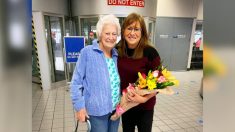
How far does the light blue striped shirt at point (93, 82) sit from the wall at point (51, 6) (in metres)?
4.36

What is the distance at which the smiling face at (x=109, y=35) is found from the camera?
1.55 meters

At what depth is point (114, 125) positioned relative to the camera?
181 cm

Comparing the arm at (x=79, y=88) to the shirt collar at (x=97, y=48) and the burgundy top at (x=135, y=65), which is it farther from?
the burgundy top at (x=135, y=65)

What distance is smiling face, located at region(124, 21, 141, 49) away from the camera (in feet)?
5.46

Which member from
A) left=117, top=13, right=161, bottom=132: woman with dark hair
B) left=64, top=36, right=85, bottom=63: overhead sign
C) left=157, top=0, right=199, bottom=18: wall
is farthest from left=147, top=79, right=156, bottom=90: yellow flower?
left=157, top=0, right=199, bottom=18: wall

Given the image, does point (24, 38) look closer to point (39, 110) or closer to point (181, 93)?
point (39, 110)

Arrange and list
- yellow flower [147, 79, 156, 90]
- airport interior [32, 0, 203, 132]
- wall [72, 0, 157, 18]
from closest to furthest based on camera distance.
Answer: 1. yellow flower [147, 79, 156, 90]
2. airport interior [32, 0, 203, 132]
3. wall [72, 0, 157, 18]

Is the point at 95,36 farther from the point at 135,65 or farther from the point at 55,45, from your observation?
the point at 135,65

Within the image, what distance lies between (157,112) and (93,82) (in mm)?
2923

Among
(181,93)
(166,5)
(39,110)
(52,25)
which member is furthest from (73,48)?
(166,5)

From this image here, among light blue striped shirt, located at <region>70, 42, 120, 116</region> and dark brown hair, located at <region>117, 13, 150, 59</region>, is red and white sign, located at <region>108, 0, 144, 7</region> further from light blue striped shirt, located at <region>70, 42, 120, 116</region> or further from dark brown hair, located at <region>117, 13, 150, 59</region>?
light blue striped shirt, located at <region>70, 42, 120, 116</region>

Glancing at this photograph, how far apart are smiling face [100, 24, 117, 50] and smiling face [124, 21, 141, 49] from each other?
15 centimetres

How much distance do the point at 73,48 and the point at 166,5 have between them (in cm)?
465

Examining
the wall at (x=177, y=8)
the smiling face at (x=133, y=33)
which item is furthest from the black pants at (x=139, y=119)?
the wall at (x=177, y=8)
